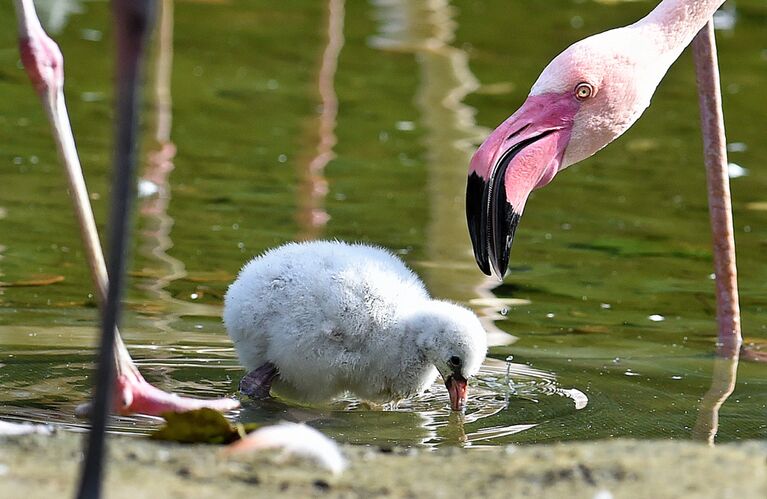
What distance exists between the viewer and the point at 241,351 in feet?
12.0

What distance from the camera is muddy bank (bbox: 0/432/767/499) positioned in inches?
87.7

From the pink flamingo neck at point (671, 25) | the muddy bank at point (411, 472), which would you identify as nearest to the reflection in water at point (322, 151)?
the pink flamingo neck at point (671, 25)

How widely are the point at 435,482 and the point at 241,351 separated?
143cm

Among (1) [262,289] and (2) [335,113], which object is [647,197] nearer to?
(2) [335,113]

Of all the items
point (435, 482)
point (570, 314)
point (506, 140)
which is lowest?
point (570, 314)

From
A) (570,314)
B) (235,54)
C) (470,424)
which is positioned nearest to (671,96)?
(235,54)

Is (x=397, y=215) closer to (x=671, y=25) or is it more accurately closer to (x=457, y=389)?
(x=671, y=25)

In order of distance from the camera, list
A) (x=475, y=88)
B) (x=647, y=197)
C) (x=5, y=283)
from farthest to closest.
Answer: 1. (x=475, y=88)
2. (x=647, y=197)
3. (x=5, y=283)

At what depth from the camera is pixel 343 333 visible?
355 cm

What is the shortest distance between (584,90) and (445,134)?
3.41 meters

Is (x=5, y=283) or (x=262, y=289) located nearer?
(x=262, y=289)

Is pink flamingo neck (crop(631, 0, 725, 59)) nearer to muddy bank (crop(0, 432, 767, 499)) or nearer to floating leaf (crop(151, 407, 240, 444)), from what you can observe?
muddy bank (crop(0, 432, 767, 499))

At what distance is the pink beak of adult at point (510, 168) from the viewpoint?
12.2 feet

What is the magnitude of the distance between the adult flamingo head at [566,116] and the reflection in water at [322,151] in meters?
1.56
